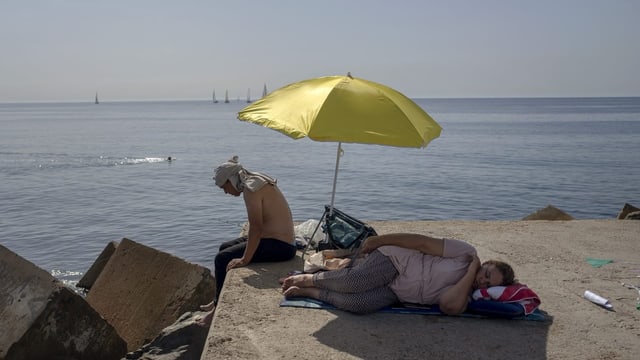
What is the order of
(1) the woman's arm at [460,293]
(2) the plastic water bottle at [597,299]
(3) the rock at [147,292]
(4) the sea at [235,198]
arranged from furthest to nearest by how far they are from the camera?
(4) the sea at [235,198]
(3) the rock at [147,292]
(2) the plastic water bottle at [597,299]
(1) the woman's arm at [460,293]

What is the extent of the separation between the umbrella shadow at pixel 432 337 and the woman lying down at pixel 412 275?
0.16 meters

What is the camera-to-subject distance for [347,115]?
582 cm

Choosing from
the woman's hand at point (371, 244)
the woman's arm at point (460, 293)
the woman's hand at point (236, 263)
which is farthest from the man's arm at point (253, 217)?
the woman's arm at point (460, 293)

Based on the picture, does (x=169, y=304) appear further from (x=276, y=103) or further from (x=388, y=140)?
(x=388, y=140)

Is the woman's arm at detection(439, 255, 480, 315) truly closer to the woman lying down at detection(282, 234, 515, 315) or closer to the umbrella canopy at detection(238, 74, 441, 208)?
the woman lying down at detection(282, 234, 515, 315)

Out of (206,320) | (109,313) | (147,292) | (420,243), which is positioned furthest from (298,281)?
(109,313)

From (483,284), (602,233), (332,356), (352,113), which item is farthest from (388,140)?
(602,233)

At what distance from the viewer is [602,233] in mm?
9156

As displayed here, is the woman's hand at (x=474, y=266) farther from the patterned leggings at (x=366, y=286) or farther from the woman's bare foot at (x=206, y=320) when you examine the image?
the woman's bare foot at (x=206, y=320)

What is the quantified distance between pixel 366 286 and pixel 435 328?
29.3 inches

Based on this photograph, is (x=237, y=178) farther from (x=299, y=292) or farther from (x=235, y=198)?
(x=235, y=198)

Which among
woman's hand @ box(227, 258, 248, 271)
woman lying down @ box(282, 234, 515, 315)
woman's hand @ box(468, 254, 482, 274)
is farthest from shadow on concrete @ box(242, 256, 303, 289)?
woman's hand @ box(468, 254, 482, 274)

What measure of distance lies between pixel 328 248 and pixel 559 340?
2.90 metres

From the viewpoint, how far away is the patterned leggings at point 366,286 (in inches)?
223
